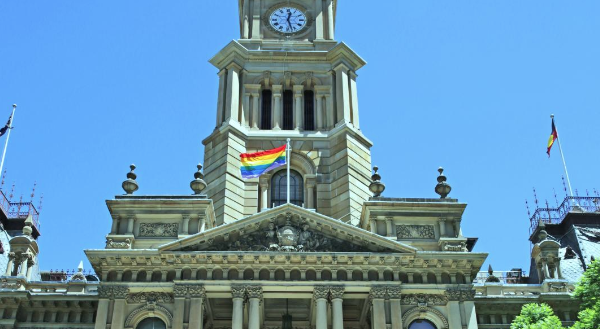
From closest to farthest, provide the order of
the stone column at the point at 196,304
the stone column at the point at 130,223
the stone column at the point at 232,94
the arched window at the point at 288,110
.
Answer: the stone column at the point at 196,304
the stone column at the point at 130,223
the stone column at the point at 232,94
the arched window at the point at 288,110

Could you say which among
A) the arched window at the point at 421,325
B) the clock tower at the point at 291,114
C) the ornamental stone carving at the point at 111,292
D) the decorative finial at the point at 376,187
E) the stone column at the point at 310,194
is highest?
the clock tower at the point at 291,114

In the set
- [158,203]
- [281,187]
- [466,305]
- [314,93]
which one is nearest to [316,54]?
[314,93]

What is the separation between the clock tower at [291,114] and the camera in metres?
46.0

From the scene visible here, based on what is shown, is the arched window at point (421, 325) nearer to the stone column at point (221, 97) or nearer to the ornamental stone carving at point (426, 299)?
the ornamental stone carving at point (426, 299)

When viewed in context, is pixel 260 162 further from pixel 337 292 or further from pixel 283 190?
pixel 337 292

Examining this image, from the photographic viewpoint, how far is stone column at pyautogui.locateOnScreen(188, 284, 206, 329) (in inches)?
1460

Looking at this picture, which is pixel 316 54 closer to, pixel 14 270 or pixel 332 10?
pixel 332 10

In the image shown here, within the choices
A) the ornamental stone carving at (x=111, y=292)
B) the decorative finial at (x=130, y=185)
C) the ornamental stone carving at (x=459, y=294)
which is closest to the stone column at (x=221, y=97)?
the decorative finial at (x=130, y=185)

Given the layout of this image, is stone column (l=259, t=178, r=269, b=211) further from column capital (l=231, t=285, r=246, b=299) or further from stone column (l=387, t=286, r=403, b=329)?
stone column (l=387, t=286, r=403, b=329)

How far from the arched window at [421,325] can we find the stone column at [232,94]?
1588 cm

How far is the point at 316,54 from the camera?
51750 mm

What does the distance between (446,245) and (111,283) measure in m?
14.4

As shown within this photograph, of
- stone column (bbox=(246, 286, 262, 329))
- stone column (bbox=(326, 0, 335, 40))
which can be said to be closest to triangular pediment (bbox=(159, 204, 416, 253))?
stone column (bbox=(246, 286, 262, 329))

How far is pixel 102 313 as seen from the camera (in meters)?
37.4
